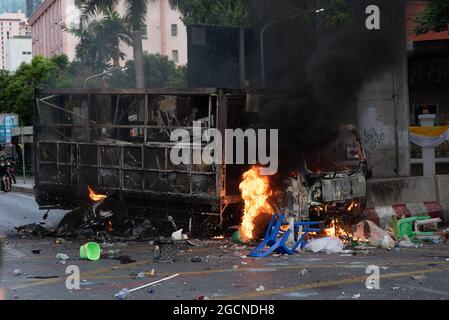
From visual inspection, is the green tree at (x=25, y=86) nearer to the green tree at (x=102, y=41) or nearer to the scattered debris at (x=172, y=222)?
the green tree at (x=102, y=41)

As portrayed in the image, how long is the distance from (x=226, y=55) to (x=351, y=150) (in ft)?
27.7

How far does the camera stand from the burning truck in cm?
853

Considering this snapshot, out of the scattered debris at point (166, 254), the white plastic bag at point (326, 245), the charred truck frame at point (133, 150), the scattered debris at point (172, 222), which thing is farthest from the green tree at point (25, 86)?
the white plastic bag at point (326, 245)

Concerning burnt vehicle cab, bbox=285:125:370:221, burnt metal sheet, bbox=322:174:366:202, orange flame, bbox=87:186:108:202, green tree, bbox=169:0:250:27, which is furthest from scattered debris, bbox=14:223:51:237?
green tree, bbox=169:0:250:27

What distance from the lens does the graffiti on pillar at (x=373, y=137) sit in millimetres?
11703

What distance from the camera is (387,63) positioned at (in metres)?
10.3

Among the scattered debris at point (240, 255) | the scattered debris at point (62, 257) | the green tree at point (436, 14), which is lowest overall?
the scattered debris at point (240, 255)

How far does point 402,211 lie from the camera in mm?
9961

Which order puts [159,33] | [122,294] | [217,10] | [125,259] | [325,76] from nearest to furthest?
[122,294] < [125,259] < [325,76] < [217,10] < [159,33]

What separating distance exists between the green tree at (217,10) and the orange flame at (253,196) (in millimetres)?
11900

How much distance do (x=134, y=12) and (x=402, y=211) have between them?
1713 cm

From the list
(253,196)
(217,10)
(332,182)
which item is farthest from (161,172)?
(217,10)

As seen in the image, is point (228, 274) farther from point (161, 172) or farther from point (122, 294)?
point (161, 172)
